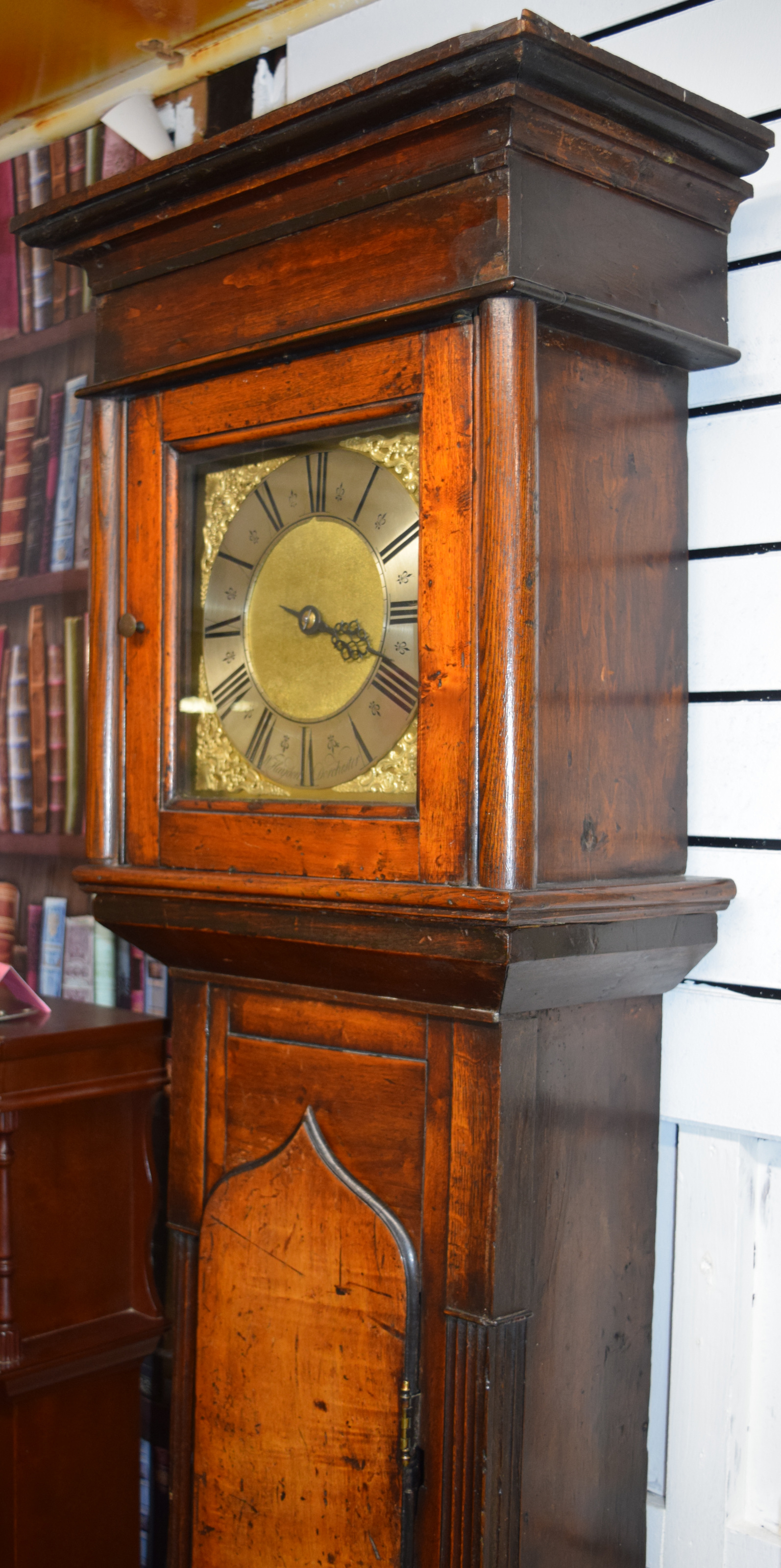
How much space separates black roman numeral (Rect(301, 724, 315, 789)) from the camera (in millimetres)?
1485

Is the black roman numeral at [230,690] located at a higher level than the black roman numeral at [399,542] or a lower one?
lower

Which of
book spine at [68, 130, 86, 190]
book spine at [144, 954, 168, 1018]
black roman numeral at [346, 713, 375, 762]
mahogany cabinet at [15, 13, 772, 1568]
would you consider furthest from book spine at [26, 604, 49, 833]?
black roman numeral at [346, 713, 375, 762]

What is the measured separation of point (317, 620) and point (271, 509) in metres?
0.16

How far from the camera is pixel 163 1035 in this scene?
2.14 metres

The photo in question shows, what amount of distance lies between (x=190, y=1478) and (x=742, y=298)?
155 cm

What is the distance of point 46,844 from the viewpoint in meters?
2.49

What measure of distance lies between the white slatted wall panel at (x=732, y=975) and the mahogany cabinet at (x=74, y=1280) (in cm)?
85

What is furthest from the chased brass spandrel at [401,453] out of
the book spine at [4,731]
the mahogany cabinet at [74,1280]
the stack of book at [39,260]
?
the book spine at [4,731]

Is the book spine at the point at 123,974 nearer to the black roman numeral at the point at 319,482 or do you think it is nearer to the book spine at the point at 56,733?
the book spine at the point at 56,733

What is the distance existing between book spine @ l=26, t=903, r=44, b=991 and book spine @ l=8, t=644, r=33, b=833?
152mm

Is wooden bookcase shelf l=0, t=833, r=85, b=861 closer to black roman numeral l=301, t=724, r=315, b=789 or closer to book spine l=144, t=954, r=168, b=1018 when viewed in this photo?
book spine l=144, t=954, r=168, b=1018

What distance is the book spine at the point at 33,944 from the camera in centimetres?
254

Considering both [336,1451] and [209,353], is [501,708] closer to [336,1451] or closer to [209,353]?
[209,353]

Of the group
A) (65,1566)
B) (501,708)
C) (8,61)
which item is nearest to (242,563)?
(501,708)
